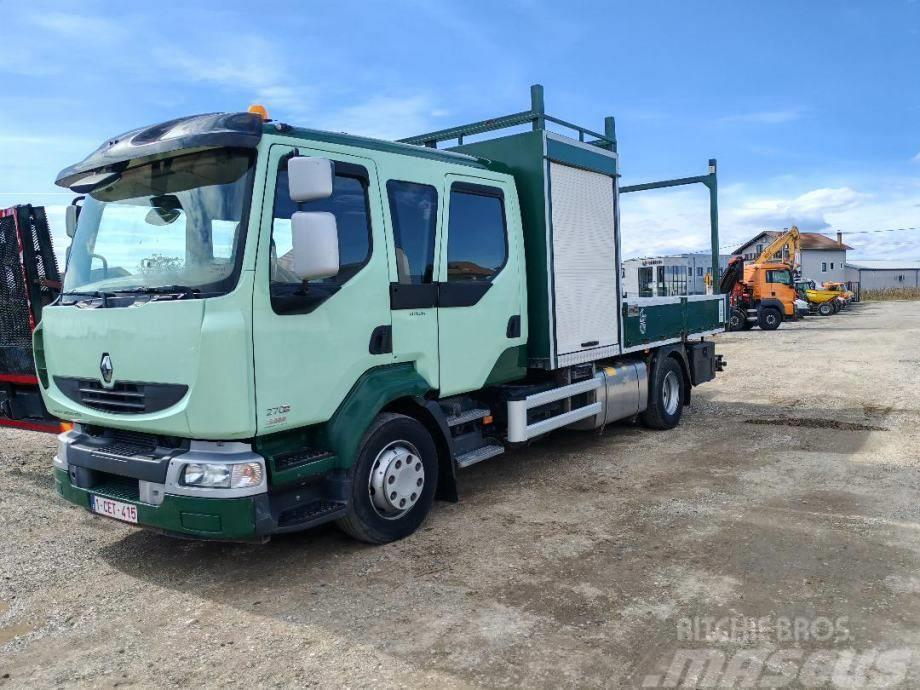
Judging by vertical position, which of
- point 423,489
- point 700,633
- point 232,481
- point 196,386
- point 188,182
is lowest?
point 700,633

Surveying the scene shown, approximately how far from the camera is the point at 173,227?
4.16 m

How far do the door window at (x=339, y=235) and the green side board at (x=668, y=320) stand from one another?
386 centimetres

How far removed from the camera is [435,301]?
5164 mm

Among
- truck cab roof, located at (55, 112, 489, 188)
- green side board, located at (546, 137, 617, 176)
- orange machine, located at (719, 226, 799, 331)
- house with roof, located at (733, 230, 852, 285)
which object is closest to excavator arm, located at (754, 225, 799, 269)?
orange machine, located at (719, 226, 799, 331)

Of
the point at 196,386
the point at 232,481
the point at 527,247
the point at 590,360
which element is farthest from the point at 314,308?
the point at 590,360

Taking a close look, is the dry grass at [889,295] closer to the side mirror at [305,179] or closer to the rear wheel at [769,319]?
the rear wheel at [769,319]

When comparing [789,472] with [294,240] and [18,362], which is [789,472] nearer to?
[294,240]

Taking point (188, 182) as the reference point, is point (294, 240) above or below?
below

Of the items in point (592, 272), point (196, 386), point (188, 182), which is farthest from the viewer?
point (592, 272)

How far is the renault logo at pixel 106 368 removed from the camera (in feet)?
14.0

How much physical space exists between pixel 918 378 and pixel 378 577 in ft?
37.5

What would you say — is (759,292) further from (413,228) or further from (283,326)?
(283,326)

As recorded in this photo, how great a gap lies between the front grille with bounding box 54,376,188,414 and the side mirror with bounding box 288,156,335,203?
1.24 meters

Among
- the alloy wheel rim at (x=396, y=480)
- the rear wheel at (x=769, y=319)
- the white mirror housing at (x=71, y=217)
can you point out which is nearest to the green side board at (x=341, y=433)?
the alloy wheel rim at (x=396, y=480)
